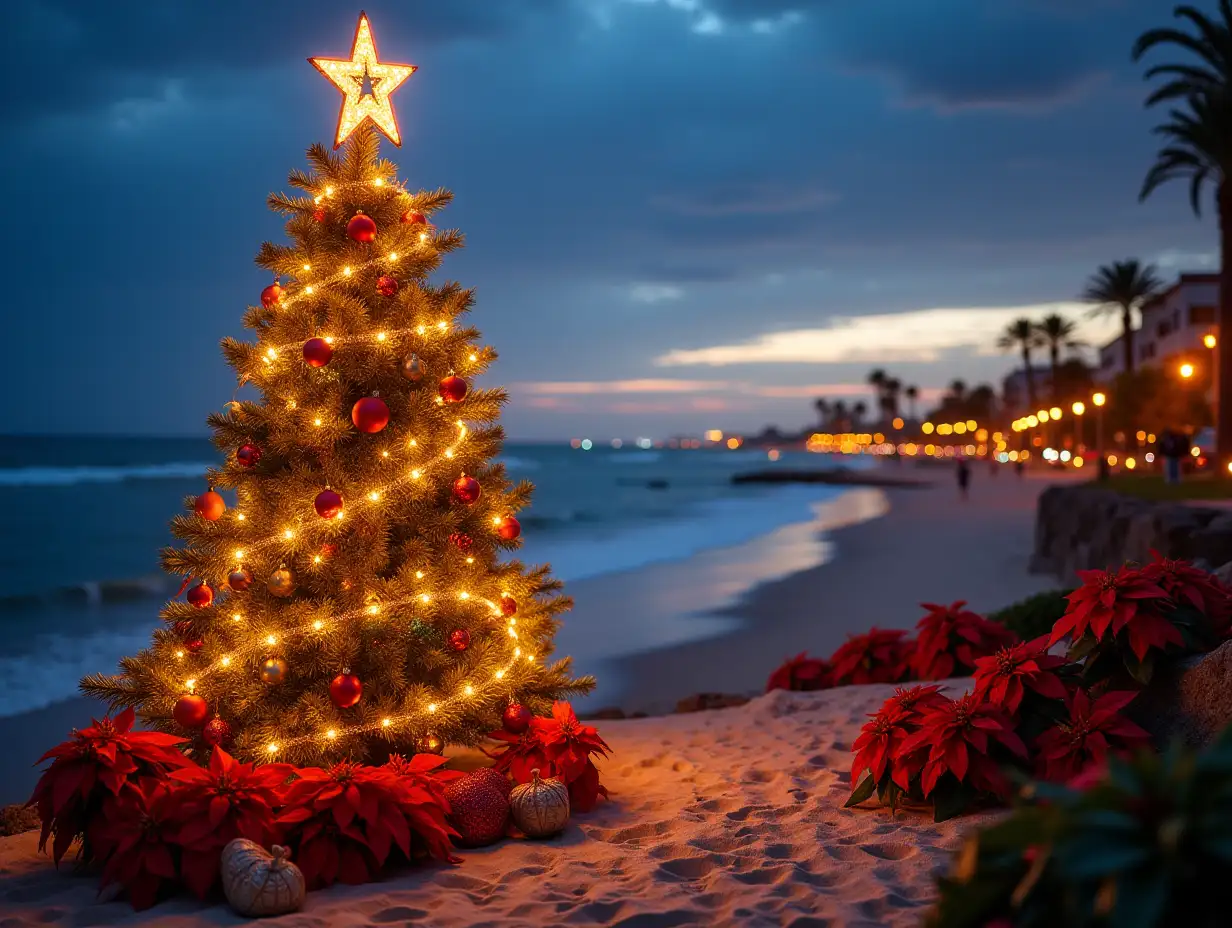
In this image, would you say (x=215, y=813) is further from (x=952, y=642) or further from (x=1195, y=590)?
(x=952, y=642)

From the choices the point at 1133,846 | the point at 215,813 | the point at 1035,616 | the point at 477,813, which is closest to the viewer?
the point at 1133,846

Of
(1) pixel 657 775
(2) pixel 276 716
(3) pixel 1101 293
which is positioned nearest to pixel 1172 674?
(1) pixel 657 775

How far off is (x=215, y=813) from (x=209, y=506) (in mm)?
1599

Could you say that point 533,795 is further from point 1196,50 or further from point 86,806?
point 1196,50

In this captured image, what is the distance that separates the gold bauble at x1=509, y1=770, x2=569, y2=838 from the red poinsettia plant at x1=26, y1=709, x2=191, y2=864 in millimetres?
1597

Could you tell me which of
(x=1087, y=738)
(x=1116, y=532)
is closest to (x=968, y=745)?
(x=1087, y=738)

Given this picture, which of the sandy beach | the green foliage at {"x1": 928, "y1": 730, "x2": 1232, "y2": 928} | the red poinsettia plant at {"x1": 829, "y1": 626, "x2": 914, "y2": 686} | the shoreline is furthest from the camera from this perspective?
the shoreline

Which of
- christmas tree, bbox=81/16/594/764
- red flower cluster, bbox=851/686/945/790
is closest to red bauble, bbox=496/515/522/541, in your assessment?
christmas tree, bbox=81/16/594/764

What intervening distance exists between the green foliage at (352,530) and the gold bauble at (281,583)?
12 centimetres

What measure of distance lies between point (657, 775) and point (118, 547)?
103 ft

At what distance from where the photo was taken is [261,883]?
3.68 meters

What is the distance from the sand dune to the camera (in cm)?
361

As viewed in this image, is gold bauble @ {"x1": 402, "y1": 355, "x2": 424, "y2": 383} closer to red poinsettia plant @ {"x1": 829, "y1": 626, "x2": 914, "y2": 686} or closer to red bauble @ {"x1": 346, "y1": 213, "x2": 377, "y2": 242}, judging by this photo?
red bauble @ {"x1": 346, "y1": 213, "x2": 377, "y2": 242}

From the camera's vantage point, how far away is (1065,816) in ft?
5.52
